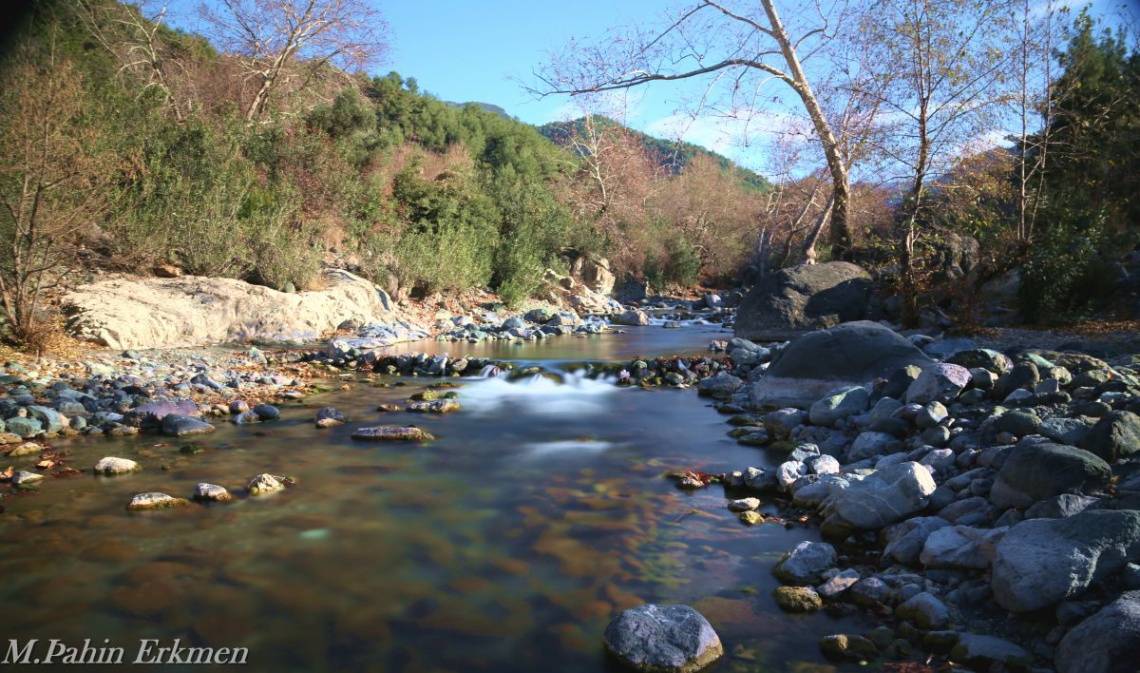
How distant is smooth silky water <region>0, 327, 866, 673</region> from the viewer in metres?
2.71

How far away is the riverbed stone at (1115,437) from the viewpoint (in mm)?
3477

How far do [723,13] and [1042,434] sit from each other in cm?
1103

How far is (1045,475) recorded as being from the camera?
3.26 metres

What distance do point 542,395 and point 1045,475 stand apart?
552cm

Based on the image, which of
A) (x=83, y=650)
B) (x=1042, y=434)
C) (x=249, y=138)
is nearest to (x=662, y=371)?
(x=1042, y=434)

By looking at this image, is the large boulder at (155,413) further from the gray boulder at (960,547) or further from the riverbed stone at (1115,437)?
the riverbed stone at (1115,437)

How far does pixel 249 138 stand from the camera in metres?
15.1

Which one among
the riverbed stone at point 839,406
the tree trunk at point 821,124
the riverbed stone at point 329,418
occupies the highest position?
the tree trunk at point 821,124

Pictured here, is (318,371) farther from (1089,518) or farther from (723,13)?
(723,13)

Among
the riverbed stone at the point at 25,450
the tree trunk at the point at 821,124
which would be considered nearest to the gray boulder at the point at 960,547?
the riverbed stone at the point at 25,450

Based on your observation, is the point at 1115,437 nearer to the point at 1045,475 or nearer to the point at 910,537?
the point at 1045,475

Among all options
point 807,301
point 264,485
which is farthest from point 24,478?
point 807,301

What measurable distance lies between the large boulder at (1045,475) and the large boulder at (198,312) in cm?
885

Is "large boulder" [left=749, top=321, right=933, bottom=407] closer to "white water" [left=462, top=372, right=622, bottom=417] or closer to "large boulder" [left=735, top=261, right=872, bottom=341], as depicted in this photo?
"white water" [left=462, top=372, right=622, bottom=417]
